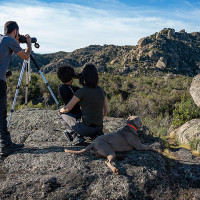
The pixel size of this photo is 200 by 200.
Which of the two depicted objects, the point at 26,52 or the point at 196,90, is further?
the point at 196,90

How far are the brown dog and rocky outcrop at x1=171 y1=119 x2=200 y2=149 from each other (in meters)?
3.34

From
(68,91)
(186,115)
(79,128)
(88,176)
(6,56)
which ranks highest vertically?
(6,56)

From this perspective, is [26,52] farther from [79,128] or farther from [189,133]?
[189,133]

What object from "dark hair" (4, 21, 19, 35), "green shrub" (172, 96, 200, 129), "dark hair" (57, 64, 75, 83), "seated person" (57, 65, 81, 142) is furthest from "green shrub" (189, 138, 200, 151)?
"dark hair" (4, 21, 19, 35)

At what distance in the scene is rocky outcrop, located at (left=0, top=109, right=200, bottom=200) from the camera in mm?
3014

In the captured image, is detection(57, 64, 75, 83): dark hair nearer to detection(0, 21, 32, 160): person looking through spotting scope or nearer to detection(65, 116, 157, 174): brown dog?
detection(0, 21, 32, 160): person looking through spotting scope

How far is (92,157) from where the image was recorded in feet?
12.7

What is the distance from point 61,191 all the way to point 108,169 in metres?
0.89

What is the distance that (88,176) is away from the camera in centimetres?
331

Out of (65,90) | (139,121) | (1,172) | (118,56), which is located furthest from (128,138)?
(118,56)

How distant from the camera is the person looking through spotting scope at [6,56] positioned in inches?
144

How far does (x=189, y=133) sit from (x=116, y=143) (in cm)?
427

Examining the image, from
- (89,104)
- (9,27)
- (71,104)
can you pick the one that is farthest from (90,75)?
(9,27)

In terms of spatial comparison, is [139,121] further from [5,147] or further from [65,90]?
[5,147]
